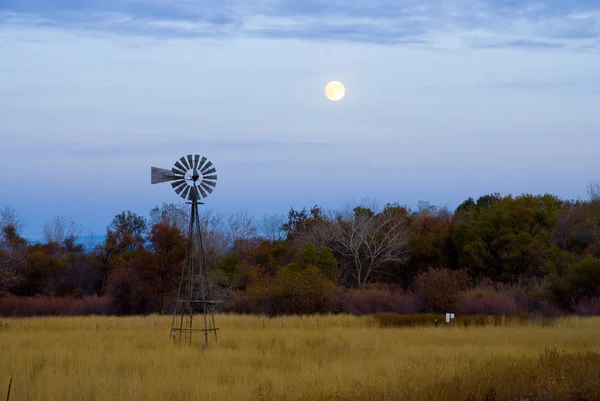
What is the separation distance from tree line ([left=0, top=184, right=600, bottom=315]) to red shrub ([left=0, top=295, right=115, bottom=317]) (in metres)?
0.07

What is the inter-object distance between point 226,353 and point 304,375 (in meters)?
5.35

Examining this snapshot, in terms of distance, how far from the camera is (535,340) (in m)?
24.6

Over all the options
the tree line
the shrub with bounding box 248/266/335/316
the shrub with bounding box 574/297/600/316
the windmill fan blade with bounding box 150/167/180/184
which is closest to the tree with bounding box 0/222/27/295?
the tree line

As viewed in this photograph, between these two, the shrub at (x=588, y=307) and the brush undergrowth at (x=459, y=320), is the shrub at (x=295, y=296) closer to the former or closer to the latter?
the brush undergrowth at (x=459, y=320)

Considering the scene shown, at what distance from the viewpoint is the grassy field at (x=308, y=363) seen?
14.0 m

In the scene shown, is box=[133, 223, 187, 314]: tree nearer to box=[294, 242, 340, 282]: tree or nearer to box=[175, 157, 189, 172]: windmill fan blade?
box=[294, 242, 340, 282]: tree

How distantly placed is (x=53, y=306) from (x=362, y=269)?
76.0 feet

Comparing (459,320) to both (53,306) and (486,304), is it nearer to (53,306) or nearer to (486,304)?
(486,304)

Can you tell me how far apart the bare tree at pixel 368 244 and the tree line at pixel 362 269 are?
0.10 meters

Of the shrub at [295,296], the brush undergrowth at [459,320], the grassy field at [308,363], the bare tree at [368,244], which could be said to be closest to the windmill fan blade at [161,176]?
the grassy field at [308,363]

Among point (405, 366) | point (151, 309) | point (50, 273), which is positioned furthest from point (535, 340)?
point (50, 273)

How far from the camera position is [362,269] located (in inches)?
2234

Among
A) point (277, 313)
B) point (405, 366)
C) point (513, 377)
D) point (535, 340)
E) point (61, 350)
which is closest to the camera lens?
point (513, 377)

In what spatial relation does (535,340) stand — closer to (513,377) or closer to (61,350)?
(513,377)
